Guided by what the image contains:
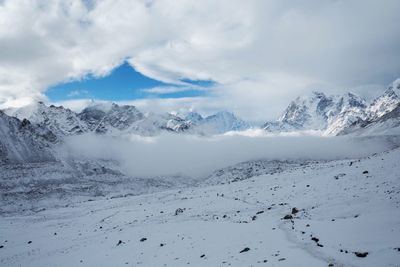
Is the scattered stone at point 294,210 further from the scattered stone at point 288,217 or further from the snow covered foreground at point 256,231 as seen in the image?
the scattered stone at point 288,217

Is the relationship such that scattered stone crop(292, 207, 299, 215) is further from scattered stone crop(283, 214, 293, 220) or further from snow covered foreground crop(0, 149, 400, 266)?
scattered stone crop(283, 214, 293, 220)

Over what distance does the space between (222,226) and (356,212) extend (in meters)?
16.8

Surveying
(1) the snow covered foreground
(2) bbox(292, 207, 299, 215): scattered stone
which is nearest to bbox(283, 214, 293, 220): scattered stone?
(1) the snow covered foreground

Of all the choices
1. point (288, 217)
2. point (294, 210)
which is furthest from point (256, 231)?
point (294, 210)

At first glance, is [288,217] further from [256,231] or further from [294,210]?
[256,231]

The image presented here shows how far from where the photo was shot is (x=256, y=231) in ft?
144

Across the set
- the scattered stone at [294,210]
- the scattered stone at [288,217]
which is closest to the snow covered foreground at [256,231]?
the scattered stone at [294,210]

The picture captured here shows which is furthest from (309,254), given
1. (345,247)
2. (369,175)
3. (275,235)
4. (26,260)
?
(26,260)

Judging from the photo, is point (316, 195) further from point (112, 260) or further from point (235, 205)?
point (112, 260)

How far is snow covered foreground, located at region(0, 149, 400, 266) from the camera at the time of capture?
32344 mm

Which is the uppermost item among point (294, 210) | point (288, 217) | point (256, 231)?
point (294, 210)

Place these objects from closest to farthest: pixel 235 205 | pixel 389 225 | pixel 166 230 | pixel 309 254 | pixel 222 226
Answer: pixel 309 254, pixel 389 225, pixel 222 226, pixel 166 230, pixel 235 205

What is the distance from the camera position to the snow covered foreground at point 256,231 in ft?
106

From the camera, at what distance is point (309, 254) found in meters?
31.1
